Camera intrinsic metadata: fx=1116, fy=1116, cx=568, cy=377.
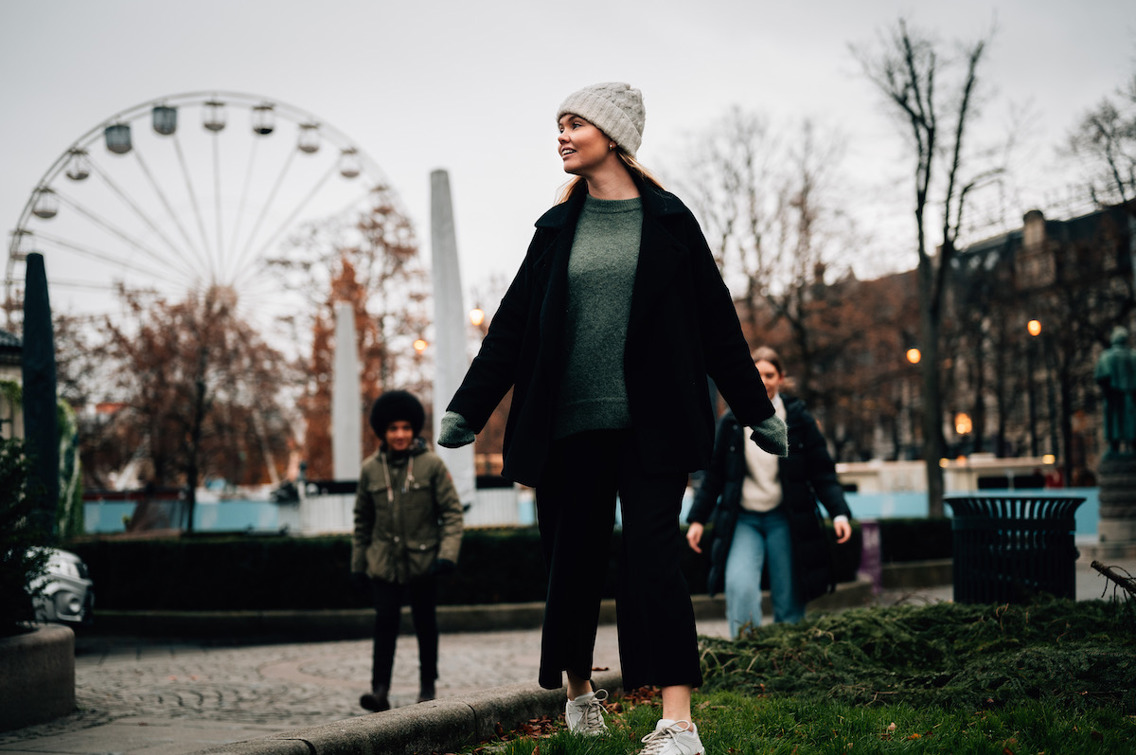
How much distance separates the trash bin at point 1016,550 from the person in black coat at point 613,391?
327 cm

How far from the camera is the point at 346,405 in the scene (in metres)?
24.6

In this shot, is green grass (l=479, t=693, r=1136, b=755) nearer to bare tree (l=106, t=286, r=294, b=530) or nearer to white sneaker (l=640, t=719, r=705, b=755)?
white sneaker (l=640, t=719, r=705, b=755)

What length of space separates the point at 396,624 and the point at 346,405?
18.3 metres

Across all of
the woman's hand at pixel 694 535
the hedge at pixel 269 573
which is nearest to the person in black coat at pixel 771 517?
the woman's hand at pixel 694 535

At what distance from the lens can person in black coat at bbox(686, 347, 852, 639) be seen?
6.79m

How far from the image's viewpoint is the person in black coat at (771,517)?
22.3 ft

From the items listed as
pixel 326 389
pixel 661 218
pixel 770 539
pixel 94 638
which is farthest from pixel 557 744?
pixel 326 389

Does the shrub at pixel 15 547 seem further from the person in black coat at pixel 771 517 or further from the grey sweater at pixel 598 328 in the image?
the grey sweater at pixel 598 328

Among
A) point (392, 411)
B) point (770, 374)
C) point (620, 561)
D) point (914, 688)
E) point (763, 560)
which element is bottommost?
point (914, 688)

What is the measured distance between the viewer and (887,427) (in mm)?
79500

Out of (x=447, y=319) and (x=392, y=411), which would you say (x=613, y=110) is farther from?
(x=447, y=319)

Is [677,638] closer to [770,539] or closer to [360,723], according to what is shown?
[360,723]

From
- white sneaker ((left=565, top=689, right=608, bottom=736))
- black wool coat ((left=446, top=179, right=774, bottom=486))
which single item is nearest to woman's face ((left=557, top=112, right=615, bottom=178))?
black wool coat ((left=446, top=179, right=774, bottom=486))

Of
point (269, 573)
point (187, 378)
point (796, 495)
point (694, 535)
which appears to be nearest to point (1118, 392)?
point (269, 573)
